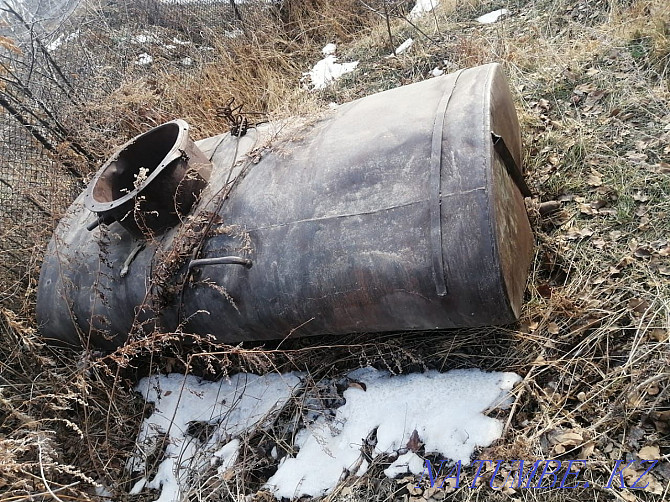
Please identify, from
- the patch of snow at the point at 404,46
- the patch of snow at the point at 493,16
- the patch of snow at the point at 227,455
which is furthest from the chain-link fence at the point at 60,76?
the patch of snow at the point at 493,16

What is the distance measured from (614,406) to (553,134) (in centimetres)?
192

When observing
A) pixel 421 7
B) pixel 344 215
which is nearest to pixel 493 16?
pixel 421 7

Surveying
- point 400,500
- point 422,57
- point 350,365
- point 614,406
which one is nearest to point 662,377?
point 614,406

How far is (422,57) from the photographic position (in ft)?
15.6

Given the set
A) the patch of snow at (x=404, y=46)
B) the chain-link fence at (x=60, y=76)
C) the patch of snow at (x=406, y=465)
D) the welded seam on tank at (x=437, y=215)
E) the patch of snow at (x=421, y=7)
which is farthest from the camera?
the patch of snow at (x=421, y=7)

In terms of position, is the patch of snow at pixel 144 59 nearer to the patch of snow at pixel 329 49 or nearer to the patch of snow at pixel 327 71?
the patch of snow at pixel 327 71

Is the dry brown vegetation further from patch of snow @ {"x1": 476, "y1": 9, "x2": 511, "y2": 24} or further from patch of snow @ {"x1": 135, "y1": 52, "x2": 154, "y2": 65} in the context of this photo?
patch of snow @ {"x1": 135, "y1": 52, "x2": 154, "y2": 65}

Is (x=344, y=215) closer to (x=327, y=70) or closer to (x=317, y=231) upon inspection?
(x=317, y=231)

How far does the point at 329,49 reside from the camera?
19.0 ft

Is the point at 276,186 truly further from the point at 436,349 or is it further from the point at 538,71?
the point at 538,71

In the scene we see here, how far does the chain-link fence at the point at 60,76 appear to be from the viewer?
3801 millimetres

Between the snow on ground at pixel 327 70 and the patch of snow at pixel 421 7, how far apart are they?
103 cm

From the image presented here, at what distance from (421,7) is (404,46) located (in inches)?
40.0

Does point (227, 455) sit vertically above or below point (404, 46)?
below
